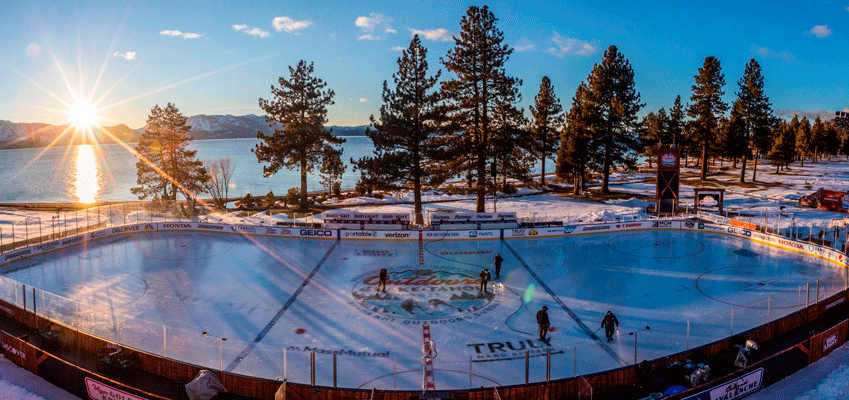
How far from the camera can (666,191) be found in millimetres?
40125

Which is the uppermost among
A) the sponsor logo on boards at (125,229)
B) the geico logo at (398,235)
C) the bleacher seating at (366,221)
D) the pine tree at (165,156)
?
the pine tree at (165,156)

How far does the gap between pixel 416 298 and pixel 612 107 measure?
44.5 m

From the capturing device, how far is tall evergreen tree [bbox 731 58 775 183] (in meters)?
65.1

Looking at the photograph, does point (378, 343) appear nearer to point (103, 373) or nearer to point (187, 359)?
point (187, 359)

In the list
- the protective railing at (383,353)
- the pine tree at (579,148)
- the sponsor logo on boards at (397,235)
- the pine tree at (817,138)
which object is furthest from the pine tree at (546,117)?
the pine tree at (817,138)

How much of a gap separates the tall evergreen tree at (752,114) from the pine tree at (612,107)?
57.5 ft

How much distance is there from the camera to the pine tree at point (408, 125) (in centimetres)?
4078

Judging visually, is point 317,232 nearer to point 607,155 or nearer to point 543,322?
point 543,322

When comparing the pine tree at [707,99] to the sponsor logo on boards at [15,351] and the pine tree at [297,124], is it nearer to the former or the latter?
the pine tree at [297,124]

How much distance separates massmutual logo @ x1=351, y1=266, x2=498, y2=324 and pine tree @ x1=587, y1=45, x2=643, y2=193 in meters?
37.6

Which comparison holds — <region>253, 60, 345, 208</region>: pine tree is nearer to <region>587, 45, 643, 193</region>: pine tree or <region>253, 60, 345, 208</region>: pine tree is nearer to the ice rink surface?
the ice rink surface

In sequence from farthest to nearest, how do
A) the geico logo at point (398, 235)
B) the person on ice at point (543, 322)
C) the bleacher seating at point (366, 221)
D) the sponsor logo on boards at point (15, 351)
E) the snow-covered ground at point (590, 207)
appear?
the snow-covered ground at point (590, 207)
the bleacher seating at point (366, 221)
the geico logo at point (398, 235)
the person on ice at point (543, 322)
the sponsor logo on boards at point (15, 351)

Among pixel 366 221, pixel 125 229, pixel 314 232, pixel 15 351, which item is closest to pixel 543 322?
pixel 15 351

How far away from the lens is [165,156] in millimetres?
50938
